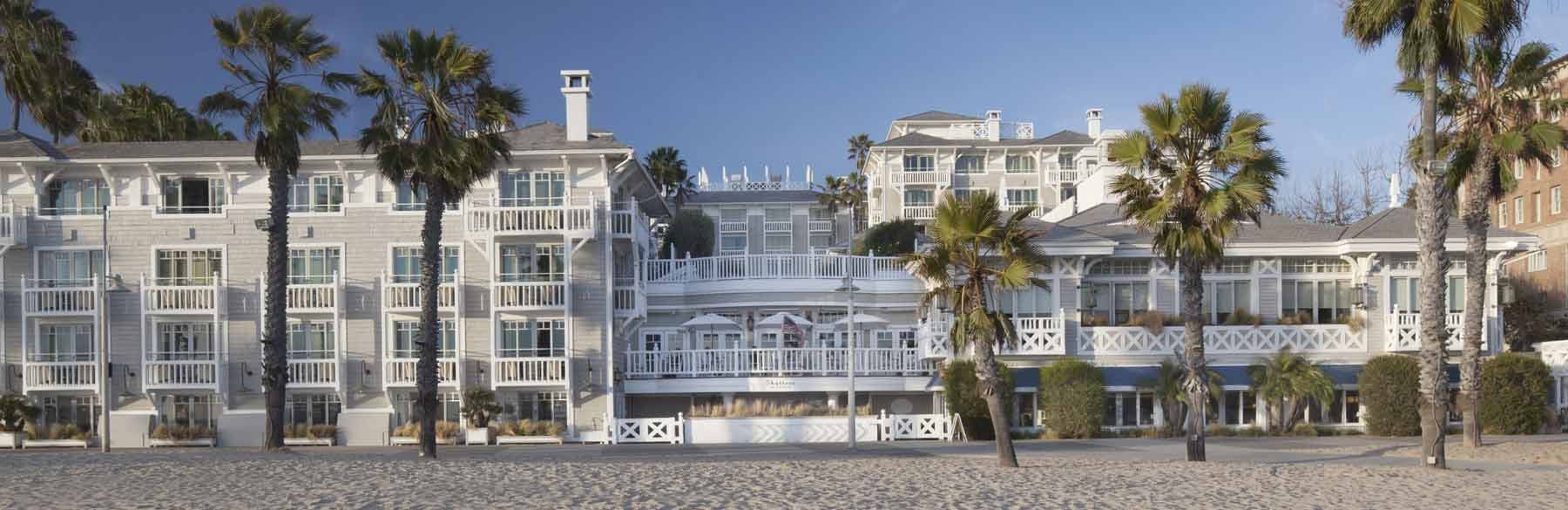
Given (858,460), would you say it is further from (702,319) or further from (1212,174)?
(702,319)

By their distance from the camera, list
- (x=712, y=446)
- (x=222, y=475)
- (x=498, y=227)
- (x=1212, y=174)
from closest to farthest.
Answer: (x=222, y=475), (x=1212, y=174), (x=712, y=446), (x=498, y=227)

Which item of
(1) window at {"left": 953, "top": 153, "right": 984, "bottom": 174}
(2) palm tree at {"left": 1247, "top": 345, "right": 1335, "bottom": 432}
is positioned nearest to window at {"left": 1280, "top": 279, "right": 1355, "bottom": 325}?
(2) palm tree at {"left": 1247, "top": 345, "right": 1335, "bottom": 432}

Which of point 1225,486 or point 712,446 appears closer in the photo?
point 1225,486

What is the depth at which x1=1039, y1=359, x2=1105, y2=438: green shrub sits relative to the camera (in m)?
36.9

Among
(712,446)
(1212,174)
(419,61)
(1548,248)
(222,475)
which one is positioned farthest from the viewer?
(1548,248)

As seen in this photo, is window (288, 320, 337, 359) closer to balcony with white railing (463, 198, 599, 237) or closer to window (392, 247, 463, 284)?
window (392, 247, 463, 284)

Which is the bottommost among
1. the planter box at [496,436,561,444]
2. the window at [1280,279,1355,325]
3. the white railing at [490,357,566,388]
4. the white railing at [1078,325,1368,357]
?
the planter box at [496,436,561,444]

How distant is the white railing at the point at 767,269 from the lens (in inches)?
1690

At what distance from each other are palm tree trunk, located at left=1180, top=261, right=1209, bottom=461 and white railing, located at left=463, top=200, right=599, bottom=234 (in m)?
17.2

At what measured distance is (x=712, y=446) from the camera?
34.6 metres

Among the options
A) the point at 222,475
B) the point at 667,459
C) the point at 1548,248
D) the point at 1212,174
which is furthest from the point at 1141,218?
the point at 1548,248

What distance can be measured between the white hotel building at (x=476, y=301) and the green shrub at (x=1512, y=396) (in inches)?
80.6

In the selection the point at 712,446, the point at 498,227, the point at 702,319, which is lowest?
the point at 712,446

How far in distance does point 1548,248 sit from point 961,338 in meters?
44.0
